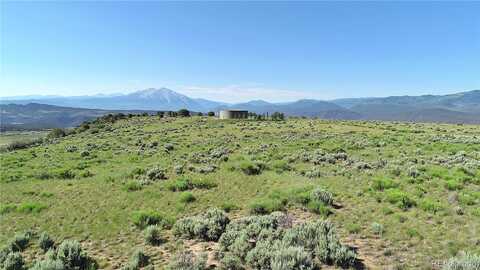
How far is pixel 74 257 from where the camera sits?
26.7 ft

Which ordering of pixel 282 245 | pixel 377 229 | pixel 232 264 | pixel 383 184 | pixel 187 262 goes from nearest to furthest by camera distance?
1. pixel 232 264
2. pixel 187 262
3. pixel 282 245
4. pixel 377 229
5. pixel 383 184

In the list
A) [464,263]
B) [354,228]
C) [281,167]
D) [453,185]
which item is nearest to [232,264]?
[354,228]

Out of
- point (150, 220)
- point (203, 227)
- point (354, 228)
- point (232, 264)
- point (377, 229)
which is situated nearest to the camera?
point (232, 264)

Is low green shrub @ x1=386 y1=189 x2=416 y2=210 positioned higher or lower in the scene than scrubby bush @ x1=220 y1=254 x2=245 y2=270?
higher

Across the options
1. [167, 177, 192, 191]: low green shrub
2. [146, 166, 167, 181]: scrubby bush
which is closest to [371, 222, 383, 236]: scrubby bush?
[167, 177, 192, 191]: low green shrub

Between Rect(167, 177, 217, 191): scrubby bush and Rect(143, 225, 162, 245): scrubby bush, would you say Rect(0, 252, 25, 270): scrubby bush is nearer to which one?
Rect(143, 225, 162, 245): scrubby bush

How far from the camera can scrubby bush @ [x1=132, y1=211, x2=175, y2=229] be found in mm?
10531

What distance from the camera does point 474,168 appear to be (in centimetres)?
1625

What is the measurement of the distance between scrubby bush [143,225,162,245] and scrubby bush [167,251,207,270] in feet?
5.00

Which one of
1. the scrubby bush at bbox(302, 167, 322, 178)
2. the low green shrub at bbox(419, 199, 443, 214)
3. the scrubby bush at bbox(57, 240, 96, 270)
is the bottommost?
the scrubby bush at bbox(57, 240, 96, 270)

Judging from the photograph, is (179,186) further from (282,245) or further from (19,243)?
(282,245)

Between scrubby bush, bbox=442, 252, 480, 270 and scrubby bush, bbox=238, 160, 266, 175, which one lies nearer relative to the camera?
scrubby bush, bbox=442, 252, 480, 270

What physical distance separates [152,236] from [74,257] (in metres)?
2.07

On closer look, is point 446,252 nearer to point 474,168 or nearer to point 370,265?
point 370,265
